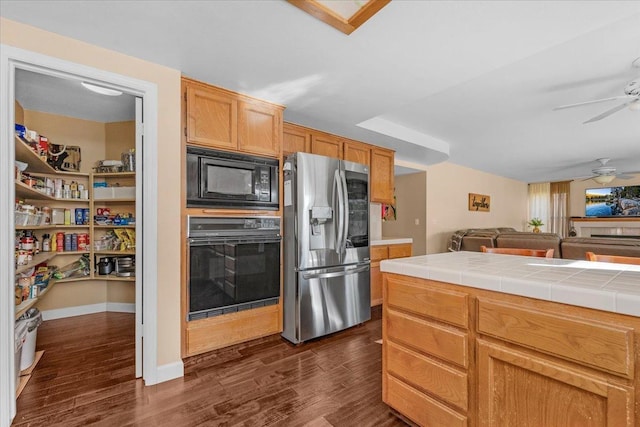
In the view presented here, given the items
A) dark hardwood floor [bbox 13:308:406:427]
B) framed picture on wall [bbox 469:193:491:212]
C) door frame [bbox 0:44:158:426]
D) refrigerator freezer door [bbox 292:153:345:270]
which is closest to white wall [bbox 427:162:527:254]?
framed picture on wall [bbox 469:193:491:212]

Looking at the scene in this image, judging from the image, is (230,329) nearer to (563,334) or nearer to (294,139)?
(294,139)

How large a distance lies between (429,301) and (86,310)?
3.96m

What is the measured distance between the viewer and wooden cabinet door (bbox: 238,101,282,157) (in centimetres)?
248

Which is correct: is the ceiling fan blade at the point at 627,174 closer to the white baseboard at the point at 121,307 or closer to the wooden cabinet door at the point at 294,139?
the wooden cabinet door at the point at 294,139

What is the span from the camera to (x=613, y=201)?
755 centimetres

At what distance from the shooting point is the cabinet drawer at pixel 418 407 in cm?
129

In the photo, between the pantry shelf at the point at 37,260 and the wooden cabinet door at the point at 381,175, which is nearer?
the pantry shelf at the point at 37,260

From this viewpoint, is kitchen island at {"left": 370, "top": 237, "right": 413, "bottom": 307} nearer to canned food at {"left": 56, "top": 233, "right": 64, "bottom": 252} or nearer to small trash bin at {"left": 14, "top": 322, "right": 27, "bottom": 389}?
small trash bin at {"left": 14, "top": 322, "right": 27, "bottom": 389}

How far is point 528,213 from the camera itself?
890 centimetres

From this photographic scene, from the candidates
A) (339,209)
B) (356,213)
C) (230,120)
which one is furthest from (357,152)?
(230,120)

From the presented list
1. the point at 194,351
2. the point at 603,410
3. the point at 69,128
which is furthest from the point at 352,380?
the point at 69,128

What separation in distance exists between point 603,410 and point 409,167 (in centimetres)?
467

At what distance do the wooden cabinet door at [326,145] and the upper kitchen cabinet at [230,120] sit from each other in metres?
0.73

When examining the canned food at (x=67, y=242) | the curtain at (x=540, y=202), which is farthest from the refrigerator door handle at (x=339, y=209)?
the curtain at (x=540, y=202)
